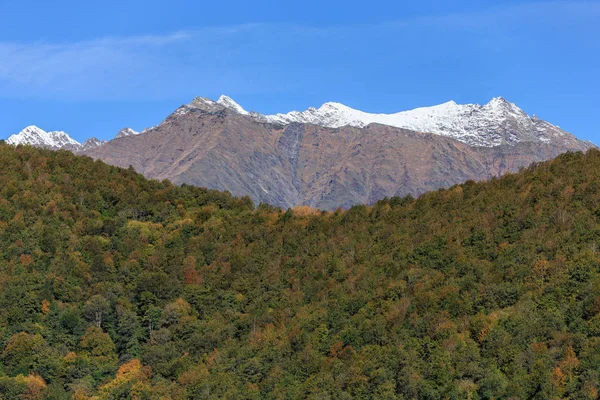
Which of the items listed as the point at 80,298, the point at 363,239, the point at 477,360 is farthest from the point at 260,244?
the point at 477,360

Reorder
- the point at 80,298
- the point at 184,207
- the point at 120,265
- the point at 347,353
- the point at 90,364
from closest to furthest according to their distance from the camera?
the point at 347,353 < the point at 90,364 < the point at 80,298 < the point at 120,265 < the point at 184,207

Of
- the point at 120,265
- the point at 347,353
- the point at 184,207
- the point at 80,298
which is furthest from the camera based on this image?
the point at 184,207

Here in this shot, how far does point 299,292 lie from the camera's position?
142875mm

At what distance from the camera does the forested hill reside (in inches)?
4331

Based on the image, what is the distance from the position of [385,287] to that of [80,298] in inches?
1977

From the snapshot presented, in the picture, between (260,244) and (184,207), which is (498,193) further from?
(184,207)

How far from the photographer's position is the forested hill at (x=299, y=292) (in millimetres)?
110000

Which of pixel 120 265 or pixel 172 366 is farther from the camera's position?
pixel 120 265

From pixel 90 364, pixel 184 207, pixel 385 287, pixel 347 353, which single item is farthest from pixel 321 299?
pixel 184 207

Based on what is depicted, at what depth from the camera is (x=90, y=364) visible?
132 m

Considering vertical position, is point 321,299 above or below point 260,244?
below

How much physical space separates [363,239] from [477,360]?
49.5m

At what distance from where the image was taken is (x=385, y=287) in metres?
134

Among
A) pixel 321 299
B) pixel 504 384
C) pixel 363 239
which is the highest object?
pixel 363 239
